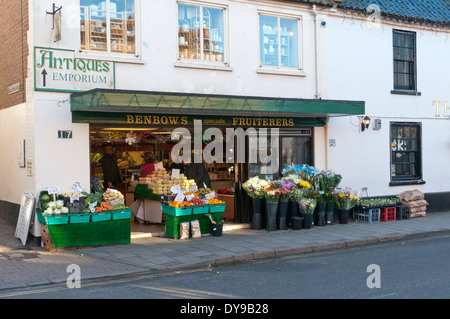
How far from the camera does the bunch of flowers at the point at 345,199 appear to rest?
13.2 metres

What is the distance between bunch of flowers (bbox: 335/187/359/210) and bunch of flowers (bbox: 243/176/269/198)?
7.24 ft

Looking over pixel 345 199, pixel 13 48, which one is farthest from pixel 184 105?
pixel 345 199

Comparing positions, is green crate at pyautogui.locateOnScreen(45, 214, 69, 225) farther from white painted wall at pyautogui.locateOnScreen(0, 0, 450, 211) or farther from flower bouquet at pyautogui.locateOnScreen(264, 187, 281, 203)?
flower bouquet at pyautogui.locateOnScreen(264, 187, 281, 203)

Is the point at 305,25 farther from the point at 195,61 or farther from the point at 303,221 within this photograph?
the point at 303,221

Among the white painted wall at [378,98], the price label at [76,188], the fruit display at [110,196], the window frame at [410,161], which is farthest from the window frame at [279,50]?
the price label at [76,188]

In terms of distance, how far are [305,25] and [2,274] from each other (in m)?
9.71

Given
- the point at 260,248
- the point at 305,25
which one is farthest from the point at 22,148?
the point at 305,25

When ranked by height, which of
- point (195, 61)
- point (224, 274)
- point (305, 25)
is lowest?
point (224, 274)

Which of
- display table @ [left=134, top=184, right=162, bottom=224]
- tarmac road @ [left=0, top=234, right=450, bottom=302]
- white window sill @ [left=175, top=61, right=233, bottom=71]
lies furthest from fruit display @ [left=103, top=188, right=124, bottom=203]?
white window sill @ [left=175, top=61, right=233, bottom=71]

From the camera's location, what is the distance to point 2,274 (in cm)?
812

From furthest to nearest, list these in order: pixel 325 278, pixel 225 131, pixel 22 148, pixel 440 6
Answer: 1. pixel 440 6
2. pixel 225 131
3. pixel 22 148
4. pixel 325 278

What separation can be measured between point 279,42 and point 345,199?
447 centimetres

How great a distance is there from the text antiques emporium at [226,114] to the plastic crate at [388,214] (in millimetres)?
2490

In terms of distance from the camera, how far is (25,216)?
414 inches
